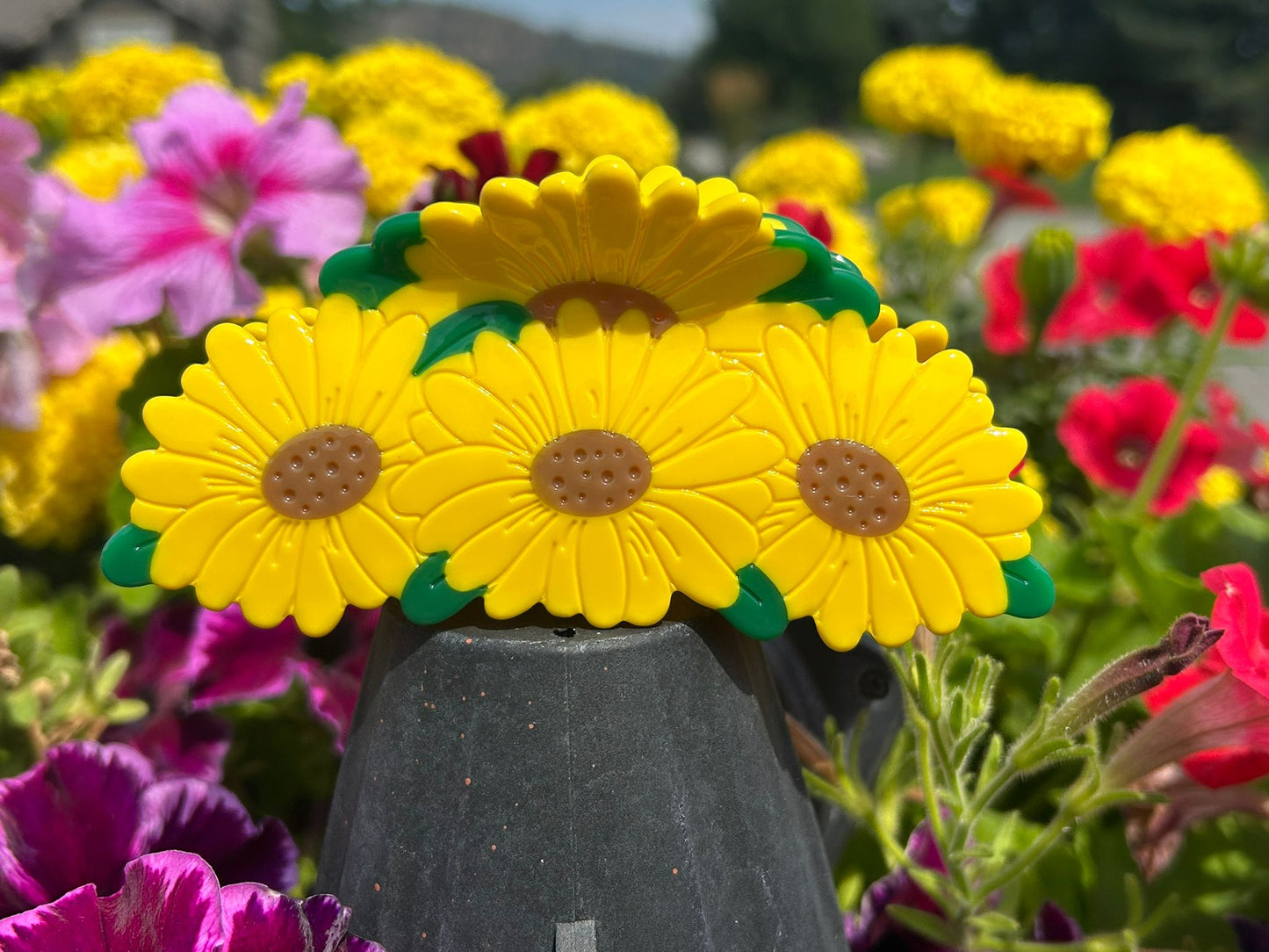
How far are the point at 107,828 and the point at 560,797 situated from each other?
221mm

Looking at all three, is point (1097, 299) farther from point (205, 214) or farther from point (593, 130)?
point (205, 214)

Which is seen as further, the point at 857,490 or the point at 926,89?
the point at 926,89

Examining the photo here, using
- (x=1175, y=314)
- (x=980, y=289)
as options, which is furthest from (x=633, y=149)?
(x=1175, y=314)

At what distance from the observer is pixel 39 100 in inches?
44.0

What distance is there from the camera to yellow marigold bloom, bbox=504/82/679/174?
0.93 m

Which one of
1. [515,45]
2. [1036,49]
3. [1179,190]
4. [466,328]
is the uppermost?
[466,328]

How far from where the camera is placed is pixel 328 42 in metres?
15.8

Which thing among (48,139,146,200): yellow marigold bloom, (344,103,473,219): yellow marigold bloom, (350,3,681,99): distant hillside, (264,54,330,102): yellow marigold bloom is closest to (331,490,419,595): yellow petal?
(344,103,473,219): yellow marigold bloom

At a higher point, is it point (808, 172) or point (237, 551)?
point (237, 551)

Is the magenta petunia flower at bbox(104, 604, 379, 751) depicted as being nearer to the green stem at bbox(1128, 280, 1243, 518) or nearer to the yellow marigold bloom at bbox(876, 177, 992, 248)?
the green stem at bbox(1128, 280, 1243, 518)

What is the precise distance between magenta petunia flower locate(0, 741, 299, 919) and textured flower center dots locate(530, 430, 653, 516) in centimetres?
23

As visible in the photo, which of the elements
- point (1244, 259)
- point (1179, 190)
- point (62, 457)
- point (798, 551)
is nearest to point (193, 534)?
point (798, 551)

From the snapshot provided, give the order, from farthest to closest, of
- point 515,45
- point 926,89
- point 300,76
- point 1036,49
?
point 515,45 → point 1036,49 → point 926,89 → point 300,76

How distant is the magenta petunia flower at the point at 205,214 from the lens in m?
0.56
